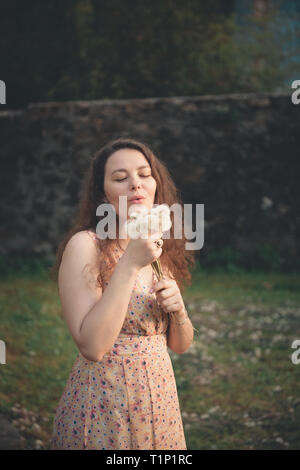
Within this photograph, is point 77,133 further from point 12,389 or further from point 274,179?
point 12,389

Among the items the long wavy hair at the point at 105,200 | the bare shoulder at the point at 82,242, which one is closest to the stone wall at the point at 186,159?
the long wavy hair at the point at 105,200

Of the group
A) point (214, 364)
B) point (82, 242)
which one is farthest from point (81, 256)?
point (214, 364)

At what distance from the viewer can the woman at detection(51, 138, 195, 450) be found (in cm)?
187

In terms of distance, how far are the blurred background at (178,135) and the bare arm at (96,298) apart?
11.9 ft

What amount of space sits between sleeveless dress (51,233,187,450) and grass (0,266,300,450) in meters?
1.79

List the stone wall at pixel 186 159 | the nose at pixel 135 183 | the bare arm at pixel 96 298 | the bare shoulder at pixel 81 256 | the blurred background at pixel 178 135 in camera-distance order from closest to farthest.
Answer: the bare arm at pixel 96 298 < the bare shoulder at pixel 81 256 < the nose at pixel 135 183 < the blurred background at pixel 178 135 < the stone wall at pixel 186 159

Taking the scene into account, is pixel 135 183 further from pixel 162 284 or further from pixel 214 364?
pixel 214 364

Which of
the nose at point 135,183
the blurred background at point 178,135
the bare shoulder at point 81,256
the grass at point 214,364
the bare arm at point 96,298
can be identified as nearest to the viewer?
the bare arm at point 96,298

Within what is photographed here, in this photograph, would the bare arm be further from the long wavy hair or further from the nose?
the nose

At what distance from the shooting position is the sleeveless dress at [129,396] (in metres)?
2.00

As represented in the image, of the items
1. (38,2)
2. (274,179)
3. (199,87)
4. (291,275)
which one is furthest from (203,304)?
(38,2)

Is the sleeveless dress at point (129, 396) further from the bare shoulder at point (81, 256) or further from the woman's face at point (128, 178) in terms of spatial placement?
the woman's face at point (128, 178)

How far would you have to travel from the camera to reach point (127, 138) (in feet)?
7.68

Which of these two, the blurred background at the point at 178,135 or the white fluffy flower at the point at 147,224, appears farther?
the blurred background at the point at 178,135
